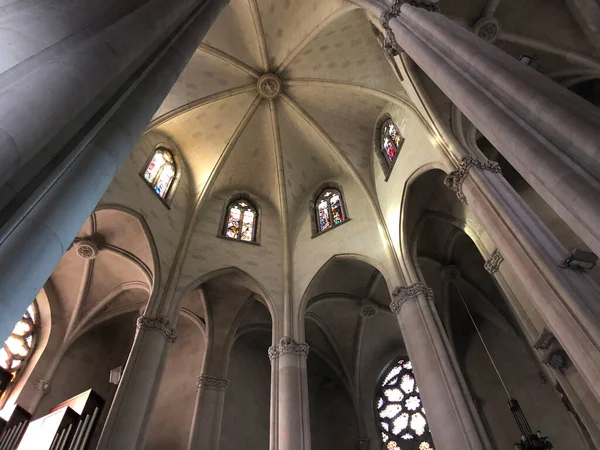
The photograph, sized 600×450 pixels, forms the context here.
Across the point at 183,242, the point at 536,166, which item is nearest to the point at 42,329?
the point at 183,242

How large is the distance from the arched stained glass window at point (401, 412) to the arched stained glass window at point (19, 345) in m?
10.3

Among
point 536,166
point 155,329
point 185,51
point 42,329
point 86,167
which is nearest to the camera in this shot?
point 86,167

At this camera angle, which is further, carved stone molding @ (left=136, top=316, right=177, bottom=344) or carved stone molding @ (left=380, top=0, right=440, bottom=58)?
carved stone molding @ (left=136, top=316, right=177, bottom=344)

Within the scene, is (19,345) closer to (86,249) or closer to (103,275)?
(103,275)

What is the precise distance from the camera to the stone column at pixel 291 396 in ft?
28.9

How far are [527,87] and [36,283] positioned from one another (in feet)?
14.0

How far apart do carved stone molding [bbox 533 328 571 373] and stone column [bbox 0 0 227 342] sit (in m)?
6.33

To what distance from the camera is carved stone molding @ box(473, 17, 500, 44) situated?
979 cm

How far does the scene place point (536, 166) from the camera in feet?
12.5

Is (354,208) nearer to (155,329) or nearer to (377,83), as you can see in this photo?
(377,83)

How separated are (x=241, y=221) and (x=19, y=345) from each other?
689cm

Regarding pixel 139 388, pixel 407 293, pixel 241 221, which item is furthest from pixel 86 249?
pixel 407 293

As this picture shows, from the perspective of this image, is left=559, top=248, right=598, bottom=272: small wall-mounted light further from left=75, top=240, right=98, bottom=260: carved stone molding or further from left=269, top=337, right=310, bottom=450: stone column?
left=75, top=240, right=98, bottom=260: carved stone molding

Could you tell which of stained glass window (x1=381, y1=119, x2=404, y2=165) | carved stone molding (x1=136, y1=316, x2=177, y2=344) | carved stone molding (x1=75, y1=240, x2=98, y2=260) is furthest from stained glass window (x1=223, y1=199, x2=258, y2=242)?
stained glass window (x1=381, y1=119, x2=404, y2=165)
